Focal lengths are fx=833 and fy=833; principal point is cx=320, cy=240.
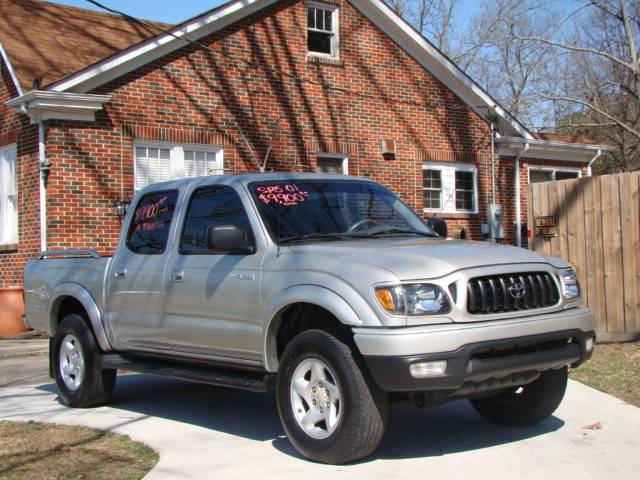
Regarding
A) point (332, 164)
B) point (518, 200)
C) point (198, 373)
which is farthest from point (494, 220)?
point (198, 373)

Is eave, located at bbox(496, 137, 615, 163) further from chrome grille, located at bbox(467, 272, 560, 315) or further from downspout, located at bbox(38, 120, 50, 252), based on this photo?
chrome grille, located at bbox(467, 272, 560, 315)

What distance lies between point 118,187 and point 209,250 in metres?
8.34

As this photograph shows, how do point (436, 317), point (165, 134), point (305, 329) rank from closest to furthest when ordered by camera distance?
point (436, 317) → point (305, 329) → point (165, 134)

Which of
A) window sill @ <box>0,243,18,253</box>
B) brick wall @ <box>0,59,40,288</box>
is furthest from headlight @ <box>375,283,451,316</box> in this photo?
window sill @ <box>0,243,18,253</box>

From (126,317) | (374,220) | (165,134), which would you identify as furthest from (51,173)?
(374,220)

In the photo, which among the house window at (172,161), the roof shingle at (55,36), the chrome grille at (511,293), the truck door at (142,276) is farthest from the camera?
the house window at (172,161)

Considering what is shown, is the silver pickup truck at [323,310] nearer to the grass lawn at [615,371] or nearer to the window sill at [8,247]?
the grass lawn at [615,371]

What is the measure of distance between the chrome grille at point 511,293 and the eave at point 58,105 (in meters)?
9.97

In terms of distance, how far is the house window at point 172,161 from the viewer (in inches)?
578

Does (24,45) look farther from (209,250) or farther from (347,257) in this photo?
(347,257)

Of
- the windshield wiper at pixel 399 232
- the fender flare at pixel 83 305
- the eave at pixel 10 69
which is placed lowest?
the fender flare at pixel 83 305

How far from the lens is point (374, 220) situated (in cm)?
642

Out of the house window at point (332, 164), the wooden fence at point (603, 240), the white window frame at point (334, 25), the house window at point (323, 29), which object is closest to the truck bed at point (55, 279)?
the wooden fence at point (603, 240)

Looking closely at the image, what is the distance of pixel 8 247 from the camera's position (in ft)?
49.2
